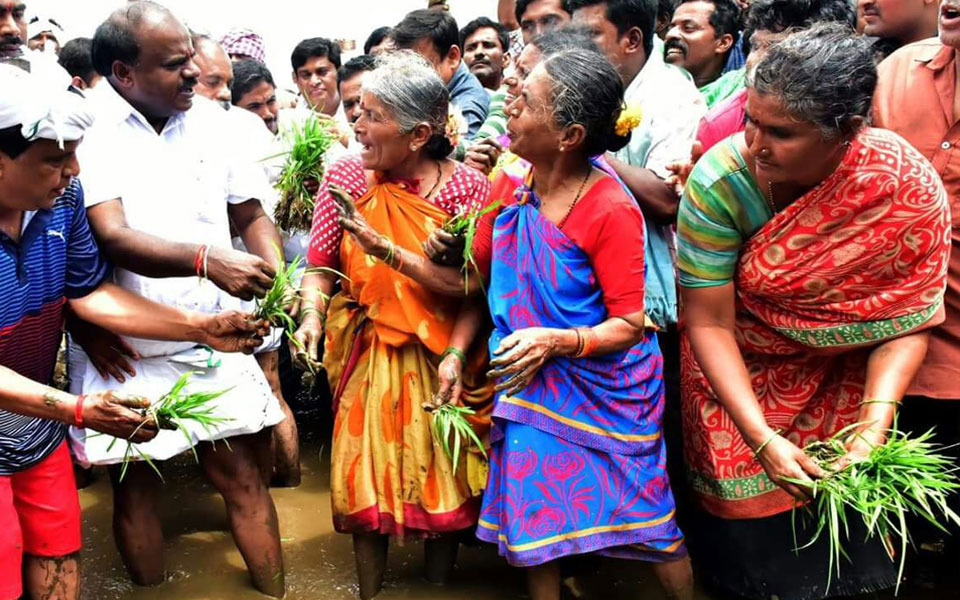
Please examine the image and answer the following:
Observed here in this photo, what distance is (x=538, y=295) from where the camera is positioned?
136 inches

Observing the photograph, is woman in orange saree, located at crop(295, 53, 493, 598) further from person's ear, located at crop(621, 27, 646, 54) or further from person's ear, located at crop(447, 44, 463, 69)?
person's ear, located at crop(447, 44, 463, 69)

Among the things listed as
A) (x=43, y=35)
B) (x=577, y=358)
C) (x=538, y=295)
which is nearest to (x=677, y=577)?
(x=577, y=358)

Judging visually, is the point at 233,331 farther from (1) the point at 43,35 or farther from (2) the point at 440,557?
(1) the point at 43,35

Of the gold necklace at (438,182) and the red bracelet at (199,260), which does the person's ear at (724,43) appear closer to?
the gold necklace at (438,182)

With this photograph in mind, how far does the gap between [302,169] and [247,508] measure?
154cm

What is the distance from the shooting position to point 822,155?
2.98m

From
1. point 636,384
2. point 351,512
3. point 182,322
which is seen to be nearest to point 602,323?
point 636,384

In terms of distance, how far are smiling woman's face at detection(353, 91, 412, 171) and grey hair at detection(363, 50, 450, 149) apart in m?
0.02

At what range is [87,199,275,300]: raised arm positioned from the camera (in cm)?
357

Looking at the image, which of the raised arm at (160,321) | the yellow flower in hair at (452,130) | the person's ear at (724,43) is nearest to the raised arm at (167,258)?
the raised arm at (160,321)

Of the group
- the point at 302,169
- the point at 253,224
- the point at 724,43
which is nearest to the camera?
the point at 253,224

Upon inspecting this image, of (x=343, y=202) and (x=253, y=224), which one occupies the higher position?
(x=343, y=202)

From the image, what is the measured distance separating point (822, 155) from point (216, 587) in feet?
9.56

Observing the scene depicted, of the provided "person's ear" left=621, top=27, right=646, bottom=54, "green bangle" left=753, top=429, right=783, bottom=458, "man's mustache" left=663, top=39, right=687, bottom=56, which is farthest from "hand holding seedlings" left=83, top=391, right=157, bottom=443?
"man's mustache" left=663, top=39, right=687, bottom=56
